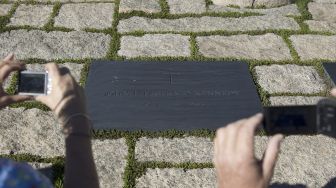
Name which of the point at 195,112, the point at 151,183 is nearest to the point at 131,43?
the point at 195,112

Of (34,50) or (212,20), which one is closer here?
(34,50)

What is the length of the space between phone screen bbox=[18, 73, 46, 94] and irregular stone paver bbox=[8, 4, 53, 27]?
2827 mm

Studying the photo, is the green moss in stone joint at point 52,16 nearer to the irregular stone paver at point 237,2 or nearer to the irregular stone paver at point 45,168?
the irregular stone paver at point 237,2

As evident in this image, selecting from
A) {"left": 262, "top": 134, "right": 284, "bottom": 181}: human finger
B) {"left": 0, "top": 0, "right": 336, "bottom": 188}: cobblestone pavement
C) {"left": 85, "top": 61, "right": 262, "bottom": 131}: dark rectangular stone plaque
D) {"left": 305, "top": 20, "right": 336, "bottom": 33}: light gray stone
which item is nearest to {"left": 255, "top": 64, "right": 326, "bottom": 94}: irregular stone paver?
{"left": 0, "top": 0, "right": 336, "bottom": 188}: cobblestone pavement

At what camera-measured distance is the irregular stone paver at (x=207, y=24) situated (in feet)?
17.3

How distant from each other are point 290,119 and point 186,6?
3897mm

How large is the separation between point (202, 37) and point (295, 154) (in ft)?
5.96

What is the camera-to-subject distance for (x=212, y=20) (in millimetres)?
5465

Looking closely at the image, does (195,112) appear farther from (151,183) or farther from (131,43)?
(131,43)

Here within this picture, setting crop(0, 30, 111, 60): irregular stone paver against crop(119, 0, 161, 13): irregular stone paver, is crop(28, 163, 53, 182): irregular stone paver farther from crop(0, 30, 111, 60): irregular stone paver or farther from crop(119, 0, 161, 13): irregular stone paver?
crop(119, 0, 161, 13): irregular stone paver

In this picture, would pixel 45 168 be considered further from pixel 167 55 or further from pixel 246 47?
pixel 246 47

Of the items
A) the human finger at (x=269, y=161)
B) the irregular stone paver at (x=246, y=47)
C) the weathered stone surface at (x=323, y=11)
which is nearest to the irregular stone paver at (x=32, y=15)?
the irregular stone paver at (x=246, y=47)

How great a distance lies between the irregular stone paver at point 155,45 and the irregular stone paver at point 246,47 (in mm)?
155

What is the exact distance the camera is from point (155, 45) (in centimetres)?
496
